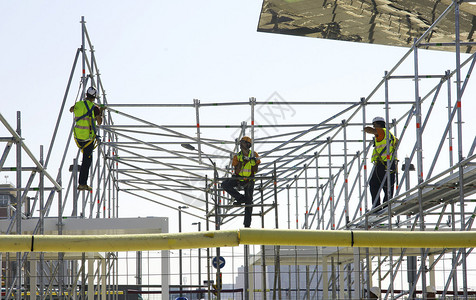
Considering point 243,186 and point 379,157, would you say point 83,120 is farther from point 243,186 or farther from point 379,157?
point 379,157

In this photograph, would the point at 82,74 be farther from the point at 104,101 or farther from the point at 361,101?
the point at 361,101

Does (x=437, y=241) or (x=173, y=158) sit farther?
(x=173, y=158)

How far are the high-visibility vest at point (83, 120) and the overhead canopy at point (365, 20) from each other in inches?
180

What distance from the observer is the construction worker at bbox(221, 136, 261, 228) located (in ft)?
53.0

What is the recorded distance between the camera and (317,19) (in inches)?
727

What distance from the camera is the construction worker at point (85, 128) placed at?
49.7 ft

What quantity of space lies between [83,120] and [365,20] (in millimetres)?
6900

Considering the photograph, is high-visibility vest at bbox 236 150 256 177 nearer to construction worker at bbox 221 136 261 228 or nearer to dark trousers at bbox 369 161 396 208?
construction worker at bbox 221 136 261 228

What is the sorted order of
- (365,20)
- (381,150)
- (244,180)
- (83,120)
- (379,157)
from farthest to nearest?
(365,20) < (244,180) < (379,157) < (381,150) < (83,120)

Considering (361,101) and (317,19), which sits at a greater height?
(317,19)

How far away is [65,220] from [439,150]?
7.20m

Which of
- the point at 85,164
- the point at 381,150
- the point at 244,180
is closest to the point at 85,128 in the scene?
the point at 85,164

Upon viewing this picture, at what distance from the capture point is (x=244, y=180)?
16172 millimetres

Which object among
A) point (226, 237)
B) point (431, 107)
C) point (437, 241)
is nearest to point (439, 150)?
point (431, 107)
